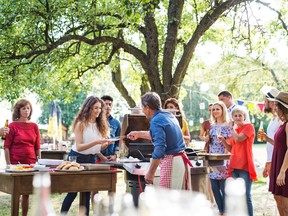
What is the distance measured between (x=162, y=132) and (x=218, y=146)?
2.84 metres

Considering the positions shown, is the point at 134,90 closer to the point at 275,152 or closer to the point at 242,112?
the point at 242,112

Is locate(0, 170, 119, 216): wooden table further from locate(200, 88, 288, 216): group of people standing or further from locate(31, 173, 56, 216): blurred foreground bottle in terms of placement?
locate(31, 173, 56, 216): blurred foreground bottle

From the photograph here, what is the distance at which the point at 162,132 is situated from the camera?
220 inches

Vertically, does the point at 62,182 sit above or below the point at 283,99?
below

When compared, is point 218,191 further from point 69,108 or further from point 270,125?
point 69,108

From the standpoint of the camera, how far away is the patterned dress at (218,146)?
26.2 ft

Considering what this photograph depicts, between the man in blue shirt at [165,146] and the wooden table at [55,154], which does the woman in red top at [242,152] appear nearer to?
the man in blue shirt at [165,146]

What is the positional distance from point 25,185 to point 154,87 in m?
9.93

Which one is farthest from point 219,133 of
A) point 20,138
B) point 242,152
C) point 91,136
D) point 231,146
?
point 20,138

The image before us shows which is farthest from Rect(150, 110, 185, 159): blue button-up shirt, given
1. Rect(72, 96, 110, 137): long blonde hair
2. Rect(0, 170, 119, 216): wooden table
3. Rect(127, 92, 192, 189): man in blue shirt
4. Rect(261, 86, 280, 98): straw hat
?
Rect(72, 96, 110, 137): long blonde hair

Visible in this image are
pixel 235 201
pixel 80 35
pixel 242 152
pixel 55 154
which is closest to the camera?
pixel 235 201

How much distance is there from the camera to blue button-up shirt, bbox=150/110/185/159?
18.4 ft

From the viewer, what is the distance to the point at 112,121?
837 centimetres

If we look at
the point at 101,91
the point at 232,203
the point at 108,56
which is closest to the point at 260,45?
the point at 108,56
